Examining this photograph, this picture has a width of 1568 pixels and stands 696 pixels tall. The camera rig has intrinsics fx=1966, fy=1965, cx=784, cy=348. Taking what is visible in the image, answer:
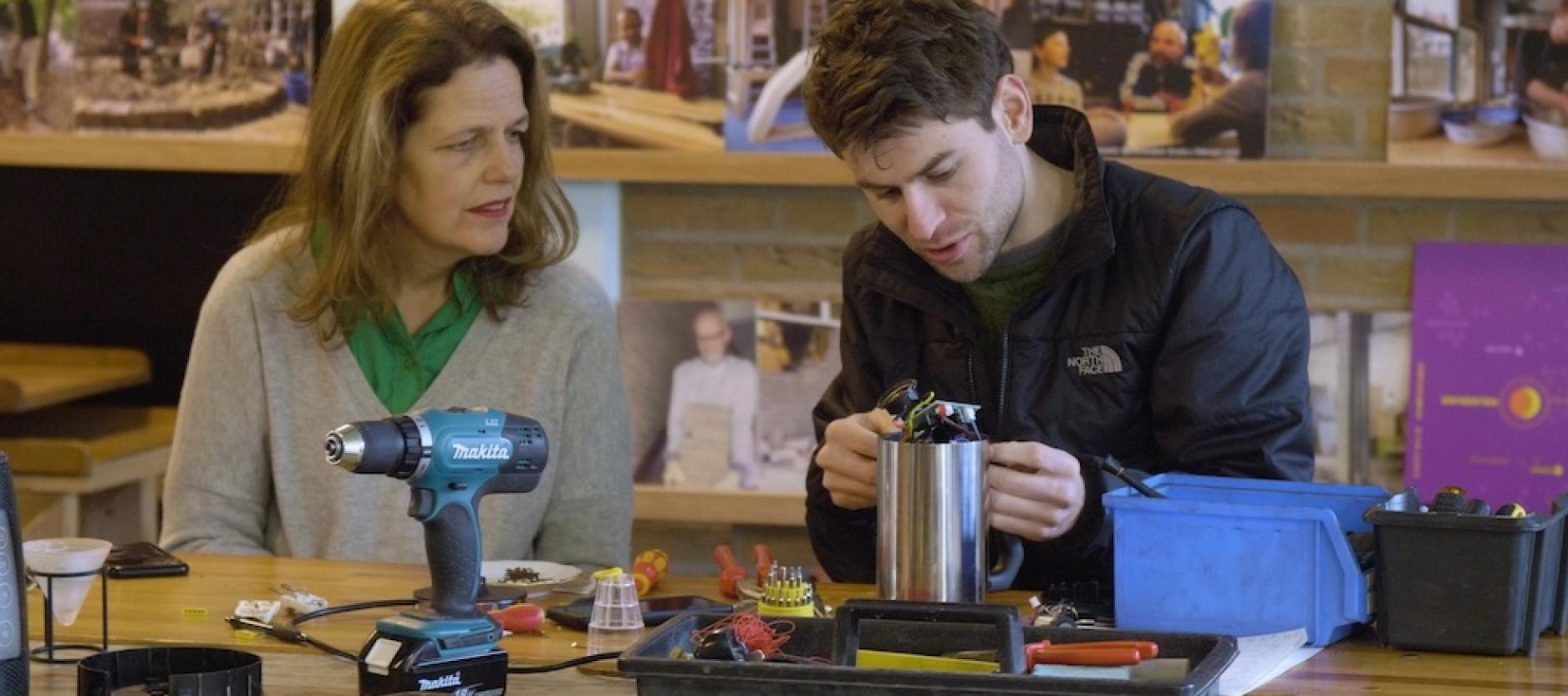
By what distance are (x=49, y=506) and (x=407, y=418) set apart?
2.25m

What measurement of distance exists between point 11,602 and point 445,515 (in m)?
0.34

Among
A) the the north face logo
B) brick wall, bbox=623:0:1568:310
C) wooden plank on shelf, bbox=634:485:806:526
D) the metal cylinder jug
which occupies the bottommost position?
wooden plank on shelf, bbox=634:485:806:526

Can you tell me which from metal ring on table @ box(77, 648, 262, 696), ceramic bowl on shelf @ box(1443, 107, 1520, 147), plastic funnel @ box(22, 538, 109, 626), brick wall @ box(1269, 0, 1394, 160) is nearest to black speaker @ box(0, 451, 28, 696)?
metal ring on table @ box(77, 648, 262, 696)

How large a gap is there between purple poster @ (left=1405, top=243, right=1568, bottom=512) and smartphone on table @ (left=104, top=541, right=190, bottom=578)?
83.3 inches

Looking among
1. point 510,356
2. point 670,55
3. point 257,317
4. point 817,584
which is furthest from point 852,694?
point 670,55

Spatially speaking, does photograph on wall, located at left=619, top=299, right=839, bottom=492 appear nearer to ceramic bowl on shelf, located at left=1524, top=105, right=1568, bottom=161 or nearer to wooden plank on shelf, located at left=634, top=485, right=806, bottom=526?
wooden plank on shelf, located at left=634, top=485, right=806, bottom=526

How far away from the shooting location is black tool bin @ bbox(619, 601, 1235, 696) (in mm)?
1396

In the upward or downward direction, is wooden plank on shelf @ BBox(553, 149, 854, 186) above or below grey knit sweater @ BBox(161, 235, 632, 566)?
above

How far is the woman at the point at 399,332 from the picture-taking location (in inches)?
96.9

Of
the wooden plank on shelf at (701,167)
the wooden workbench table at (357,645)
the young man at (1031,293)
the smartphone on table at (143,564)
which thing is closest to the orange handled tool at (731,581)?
the wooden workbench table at (357,645)

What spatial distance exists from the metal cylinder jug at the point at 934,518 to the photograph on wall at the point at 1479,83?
1.81 m

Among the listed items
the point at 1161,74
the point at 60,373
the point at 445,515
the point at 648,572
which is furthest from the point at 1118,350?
the point at 60,373

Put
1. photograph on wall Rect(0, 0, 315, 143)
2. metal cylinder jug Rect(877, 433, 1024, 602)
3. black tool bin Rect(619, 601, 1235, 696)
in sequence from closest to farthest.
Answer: black tool bin Rect(619, 601, 1235, 696) → metal cylinder jug Rect(877, 433, 1024, 602) → photograph on wall Rect(0, 0, 315, 143)

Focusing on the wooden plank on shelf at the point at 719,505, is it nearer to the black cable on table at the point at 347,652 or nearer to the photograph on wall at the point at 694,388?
the photograph on wall at the point at 694,388
